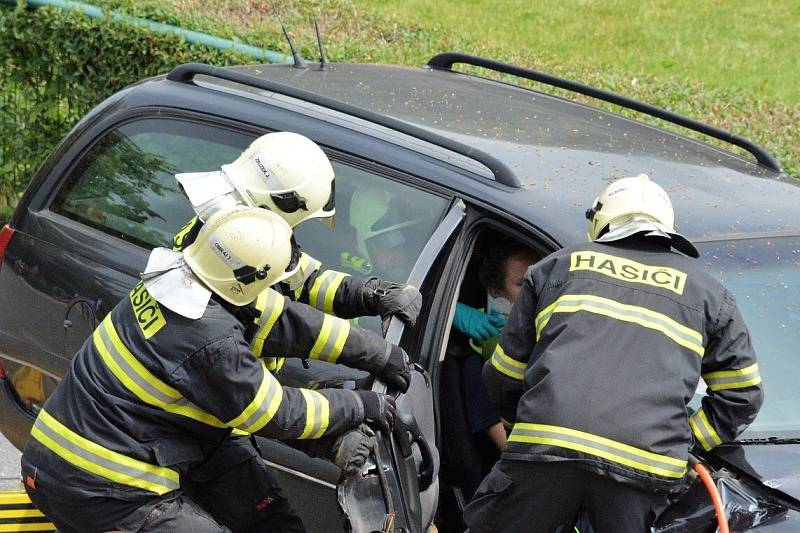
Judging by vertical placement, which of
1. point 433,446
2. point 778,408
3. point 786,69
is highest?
point 778,408

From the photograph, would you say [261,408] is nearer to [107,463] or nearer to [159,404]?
[159,404]

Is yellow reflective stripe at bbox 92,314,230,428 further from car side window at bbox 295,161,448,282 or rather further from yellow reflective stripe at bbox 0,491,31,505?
yellow reflective stripe at bbox 0,491,31,505

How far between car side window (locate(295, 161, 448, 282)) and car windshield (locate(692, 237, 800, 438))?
2.75ft

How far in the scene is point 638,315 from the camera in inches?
109

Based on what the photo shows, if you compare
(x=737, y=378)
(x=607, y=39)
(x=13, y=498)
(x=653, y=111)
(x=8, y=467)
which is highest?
(x=653, y=111)

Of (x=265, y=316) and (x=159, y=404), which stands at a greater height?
(x=265, y=316)

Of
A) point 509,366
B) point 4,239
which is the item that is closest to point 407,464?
point 509,366

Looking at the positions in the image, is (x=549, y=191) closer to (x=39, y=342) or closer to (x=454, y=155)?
(x=454, y=155)

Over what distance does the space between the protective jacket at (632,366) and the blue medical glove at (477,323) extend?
2.29 feet

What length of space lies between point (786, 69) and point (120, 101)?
8643 mm

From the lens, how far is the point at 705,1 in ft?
45.6

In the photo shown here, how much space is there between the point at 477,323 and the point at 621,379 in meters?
0.93

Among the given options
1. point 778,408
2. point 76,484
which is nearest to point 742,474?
point 778,408

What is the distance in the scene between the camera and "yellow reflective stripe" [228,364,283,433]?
9.53 feet
